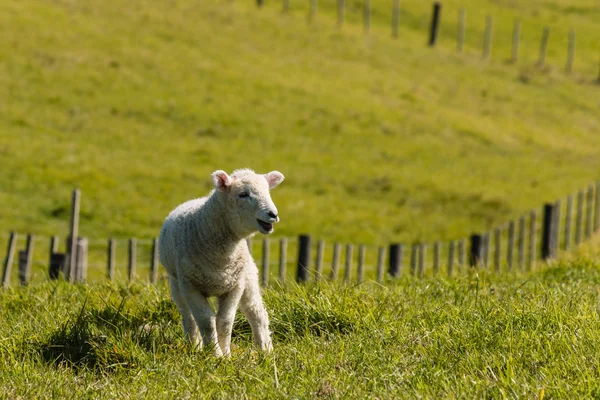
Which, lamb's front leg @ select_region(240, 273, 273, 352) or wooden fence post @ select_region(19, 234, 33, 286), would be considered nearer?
lamb's front leg @ select_region(240, 273, 273, 352)

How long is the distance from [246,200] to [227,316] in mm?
749

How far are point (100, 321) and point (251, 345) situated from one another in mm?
1057

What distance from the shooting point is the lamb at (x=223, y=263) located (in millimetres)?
5848

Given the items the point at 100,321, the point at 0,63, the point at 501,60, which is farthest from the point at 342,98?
the point at 100,321

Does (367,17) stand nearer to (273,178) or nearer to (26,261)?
(26,261)

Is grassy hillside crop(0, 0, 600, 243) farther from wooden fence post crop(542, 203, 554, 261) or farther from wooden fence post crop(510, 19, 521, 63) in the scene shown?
wooden fence post crop(542, 203, 554, 261)

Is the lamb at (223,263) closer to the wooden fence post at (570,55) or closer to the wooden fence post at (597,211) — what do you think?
the wooden fence post at (597,211)

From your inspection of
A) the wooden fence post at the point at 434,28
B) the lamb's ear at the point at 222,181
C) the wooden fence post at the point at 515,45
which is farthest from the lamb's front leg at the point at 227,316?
the wooden fence post at the point at 515,45

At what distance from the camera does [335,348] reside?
5375mm

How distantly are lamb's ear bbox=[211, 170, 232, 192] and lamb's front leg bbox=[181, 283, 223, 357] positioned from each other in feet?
2.20

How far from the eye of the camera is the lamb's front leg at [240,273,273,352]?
588 centimetres

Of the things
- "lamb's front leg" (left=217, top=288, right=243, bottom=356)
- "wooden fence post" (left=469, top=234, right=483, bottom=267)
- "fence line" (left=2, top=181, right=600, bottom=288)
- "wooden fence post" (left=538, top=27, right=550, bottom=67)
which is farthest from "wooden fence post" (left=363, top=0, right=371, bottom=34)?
"lamb's front leg" (left=217, top=288, right=243, bottom=356)

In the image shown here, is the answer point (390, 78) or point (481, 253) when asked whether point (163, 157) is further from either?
point (390, 78)

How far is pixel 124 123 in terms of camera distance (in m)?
27.8
